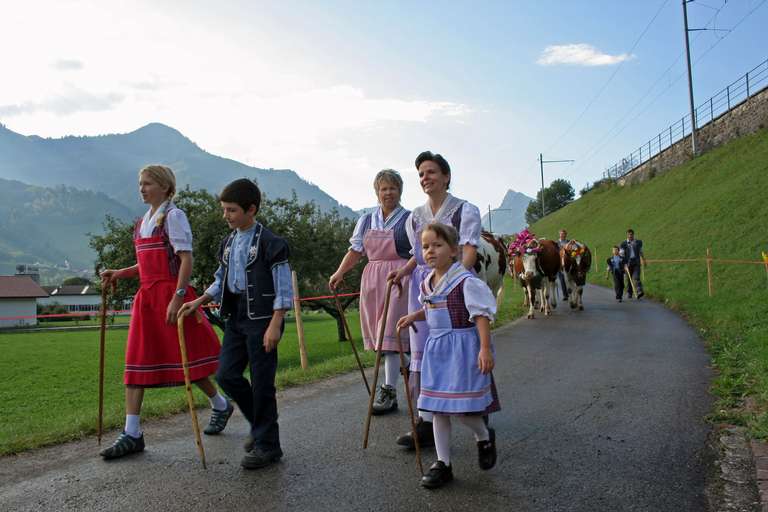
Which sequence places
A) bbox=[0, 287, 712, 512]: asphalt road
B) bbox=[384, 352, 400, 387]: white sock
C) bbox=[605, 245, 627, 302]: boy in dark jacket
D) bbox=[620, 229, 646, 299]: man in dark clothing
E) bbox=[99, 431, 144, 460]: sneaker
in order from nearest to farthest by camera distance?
bbox=[0, 287, 712, 512]: asphalt road < bbox=[99, 431, 144, 460]: sneaker < bbox=[384, 352, 400, 387]: white sock < bbox=[605, 245, 627, 302]: boy in dark jacket < bbox=[620, 229, 646, 299]: man in dark clothing

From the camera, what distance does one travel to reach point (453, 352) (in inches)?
156

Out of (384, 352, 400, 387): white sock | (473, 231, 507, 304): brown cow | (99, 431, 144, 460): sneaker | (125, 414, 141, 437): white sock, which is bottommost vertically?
(99, 431, 144, 460): sneaker

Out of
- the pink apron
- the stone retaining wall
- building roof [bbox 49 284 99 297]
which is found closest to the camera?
the pink apron

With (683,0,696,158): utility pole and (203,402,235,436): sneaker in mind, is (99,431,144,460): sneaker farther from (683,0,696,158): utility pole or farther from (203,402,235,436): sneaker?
(683,0,696,158): utility pole

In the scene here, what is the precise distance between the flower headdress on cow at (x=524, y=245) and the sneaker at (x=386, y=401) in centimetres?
1036

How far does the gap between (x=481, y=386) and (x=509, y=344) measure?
6669 mm

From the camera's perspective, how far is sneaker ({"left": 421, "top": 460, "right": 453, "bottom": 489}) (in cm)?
387

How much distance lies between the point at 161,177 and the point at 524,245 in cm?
1198

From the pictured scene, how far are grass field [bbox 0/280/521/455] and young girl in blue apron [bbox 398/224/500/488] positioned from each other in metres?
3.13

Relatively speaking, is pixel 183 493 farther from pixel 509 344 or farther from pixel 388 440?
pixel 509 344

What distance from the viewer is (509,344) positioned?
1040 centimetres

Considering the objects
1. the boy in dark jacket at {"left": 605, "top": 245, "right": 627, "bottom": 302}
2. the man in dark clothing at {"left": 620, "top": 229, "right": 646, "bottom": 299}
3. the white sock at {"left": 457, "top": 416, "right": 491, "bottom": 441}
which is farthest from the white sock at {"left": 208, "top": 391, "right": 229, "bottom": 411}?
the man in dark clothing at {"left": 620, "top": 229, "right": 646, "bottom": 299}

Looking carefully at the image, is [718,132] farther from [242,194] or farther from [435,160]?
Result: [242,194]

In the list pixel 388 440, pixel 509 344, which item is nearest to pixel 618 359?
pixel 509 344
